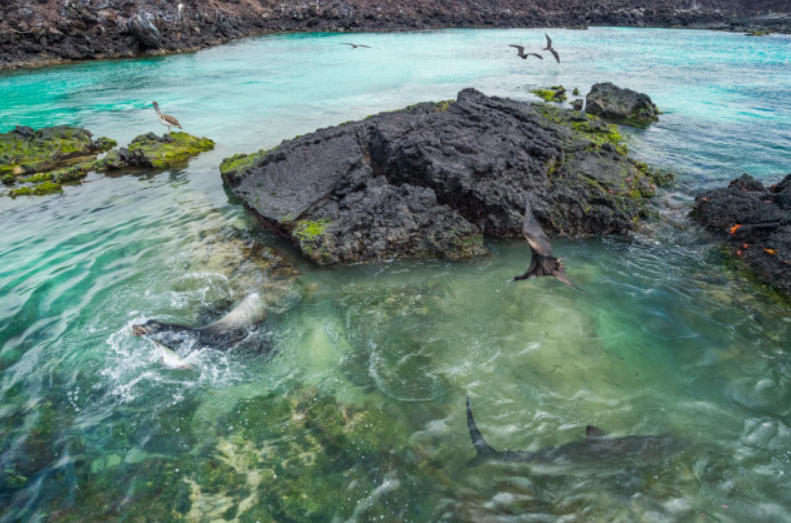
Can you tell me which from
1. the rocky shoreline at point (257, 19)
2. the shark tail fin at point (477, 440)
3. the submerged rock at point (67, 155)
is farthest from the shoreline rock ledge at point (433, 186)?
the rocky shoreline at point (257, 19)

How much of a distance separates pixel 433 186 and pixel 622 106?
1220 centimetres

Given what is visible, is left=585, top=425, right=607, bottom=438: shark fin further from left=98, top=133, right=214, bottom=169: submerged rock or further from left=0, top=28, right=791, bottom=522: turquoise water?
left=98, top=133, right=214, bottom=169: submerged rock

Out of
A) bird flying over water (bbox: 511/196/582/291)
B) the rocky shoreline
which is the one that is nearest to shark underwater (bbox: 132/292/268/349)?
bird flying over water (bbox: 511/196/582/291)

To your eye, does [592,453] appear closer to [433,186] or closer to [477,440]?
[477,440]

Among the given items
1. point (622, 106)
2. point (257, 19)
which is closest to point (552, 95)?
point (622, 106)

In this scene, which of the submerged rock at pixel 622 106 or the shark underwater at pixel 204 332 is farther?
the submerged rock at pixel 622 106

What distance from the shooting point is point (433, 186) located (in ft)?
29.2

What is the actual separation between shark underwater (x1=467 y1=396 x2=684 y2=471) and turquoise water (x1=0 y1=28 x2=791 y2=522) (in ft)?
0.16

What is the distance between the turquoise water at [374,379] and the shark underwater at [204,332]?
0.25 m

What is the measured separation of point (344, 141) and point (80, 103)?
20728 mm

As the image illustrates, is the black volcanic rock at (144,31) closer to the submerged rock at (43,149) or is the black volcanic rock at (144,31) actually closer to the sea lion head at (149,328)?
the submerged rock at (43,149)

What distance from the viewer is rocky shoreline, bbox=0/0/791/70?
120 ft

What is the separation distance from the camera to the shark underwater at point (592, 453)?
Answer: 14.5ft

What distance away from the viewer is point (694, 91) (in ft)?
73.4
